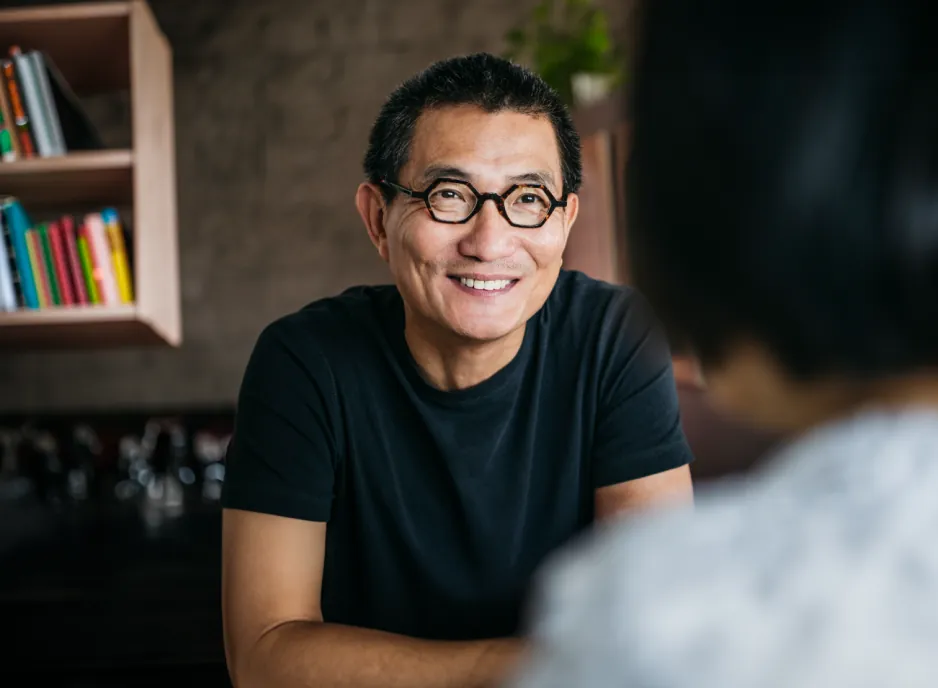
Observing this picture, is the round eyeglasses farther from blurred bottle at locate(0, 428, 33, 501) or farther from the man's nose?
blurred bottle at locate(0, 428, 33, 501)

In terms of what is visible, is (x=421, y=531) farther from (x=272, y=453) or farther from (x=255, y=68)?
(x=255, y=68)

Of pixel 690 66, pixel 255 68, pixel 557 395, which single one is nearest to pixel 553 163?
pixel 557 395

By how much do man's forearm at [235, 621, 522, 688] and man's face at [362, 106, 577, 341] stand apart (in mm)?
454

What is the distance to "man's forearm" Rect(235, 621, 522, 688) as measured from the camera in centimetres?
104

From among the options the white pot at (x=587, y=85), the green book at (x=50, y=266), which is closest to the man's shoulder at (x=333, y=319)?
the white pot at (x=587, y=85)

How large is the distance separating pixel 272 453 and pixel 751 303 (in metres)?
0.99

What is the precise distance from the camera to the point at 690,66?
0.37 meters

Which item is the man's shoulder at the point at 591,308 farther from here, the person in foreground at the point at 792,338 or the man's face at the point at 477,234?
the person in foreground at the point at 792,338

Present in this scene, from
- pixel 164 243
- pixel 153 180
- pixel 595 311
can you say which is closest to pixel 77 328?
pixel 164 243

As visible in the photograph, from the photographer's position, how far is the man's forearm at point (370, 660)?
3.42 ft

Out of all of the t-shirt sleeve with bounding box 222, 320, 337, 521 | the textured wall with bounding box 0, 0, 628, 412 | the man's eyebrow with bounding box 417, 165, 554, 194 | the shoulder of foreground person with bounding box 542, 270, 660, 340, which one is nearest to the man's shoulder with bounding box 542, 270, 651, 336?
the shoulder of foreground person with bounding box 542, 270, 660, 340

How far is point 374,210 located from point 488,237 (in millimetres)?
226

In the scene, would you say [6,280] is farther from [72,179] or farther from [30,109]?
[30,109]

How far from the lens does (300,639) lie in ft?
3.69
